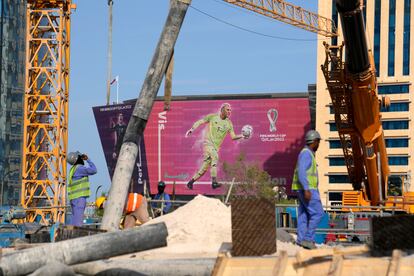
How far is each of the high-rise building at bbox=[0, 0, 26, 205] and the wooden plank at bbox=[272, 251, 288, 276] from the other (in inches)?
2426

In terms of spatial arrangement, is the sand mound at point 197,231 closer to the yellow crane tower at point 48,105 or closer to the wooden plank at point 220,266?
the wooden plank at point 220,266

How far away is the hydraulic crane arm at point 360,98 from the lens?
2675 cm

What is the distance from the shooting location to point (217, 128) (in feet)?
364

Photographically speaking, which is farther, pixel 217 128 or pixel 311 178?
pixel 217 128

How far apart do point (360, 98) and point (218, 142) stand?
7989cm

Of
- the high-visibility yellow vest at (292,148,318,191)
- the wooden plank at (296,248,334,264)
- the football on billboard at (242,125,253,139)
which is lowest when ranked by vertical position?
the wooden plank at (296,248,334,264)

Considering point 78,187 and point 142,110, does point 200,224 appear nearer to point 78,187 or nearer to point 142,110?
point 142,110

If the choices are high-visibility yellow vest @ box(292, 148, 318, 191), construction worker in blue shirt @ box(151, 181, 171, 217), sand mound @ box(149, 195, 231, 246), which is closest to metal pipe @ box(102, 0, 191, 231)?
sand mound @ box(149, 195, 231, 246)

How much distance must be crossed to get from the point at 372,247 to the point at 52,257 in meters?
2.85

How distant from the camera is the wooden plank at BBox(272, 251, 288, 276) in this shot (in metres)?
7.71

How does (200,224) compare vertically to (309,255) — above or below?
below

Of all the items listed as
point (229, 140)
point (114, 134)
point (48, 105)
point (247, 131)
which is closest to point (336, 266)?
point (48, 105)

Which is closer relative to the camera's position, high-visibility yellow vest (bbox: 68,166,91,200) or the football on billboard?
high-visibility yellow vest (bbox: 68,166,91,200)

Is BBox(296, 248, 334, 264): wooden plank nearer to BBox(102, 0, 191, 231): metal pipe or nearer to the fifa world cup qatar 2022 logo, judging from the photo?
BBox(102, 0, 191, 231): metal pipe
